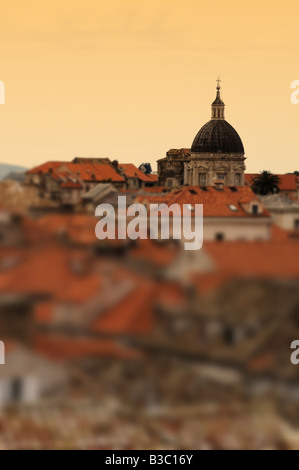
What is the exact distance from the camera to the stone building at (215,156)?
4919cm

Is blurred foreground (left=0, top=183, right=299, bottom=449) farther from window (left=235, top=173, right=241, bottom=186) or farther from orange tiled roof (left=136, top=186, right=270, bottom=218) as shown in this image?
window (left=235, top=173, right=241, bottom=186)

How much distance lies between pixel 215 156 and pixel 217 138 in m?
0.92

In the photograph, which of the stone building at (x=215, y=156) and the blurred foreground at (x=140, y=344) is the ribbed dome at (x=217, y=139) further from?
the blurred foreground at (x=140, y=344)

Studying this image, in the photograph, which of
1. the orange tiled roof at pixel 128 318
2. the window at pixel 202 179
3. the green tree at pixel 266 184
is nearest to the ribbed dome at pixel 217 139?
the window at pixel 202 179

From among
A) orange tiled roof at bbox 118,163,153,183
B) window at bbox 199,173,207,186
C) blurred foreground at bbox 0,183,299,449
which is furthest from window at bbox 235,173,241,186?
blurred foreground at bbox 0,183,299,449

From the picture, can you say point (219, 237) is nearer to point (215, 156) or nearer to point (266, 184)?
point (266, 184)

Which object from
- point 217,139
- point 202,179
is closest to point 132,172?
point 202,179

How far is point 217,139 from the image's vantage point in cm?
5012

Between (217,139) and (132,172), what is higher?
(217,139)

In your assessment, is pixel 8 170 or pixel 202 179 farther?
pixel 202 179

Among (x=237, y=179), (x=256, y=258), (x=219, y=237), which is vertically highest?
(x=237, y=179)

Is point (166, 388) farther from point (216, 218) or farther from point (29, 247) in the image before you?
point (216, 218)
